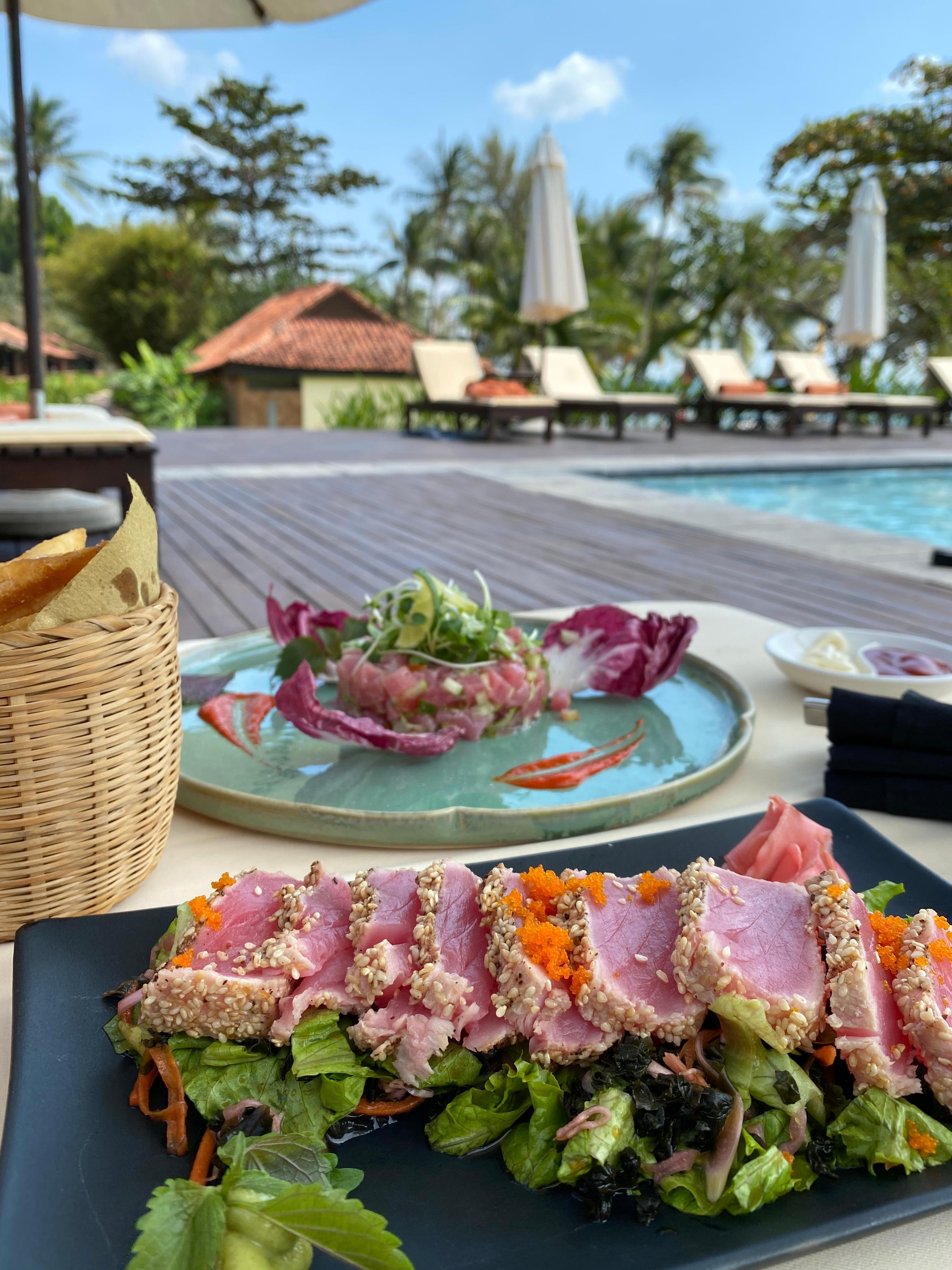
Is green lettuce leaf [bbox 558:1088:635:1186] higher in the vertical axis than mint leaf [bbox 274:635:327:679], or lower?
lower

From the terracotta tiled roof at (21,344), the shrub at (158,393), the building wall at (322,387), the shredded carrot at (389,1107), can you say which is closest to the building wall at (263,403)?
the building wall at (322,387)

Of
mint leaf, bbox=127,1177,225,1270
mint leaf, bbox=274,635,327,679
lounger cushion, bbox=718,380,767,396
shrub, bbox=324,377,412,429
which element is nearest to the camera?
mint leaf, bbox=127,1177,225,1270

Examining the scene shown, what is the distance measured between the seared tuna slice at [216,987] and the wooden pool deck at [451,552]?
6.47 ft

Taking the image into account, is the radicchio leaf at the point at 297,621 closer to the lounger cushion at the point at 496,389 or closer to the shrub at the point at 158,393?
the lounger cushion at the point at 496,389

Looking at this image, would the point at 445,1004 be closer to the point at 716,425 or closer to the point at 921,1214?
the point at 921,1214

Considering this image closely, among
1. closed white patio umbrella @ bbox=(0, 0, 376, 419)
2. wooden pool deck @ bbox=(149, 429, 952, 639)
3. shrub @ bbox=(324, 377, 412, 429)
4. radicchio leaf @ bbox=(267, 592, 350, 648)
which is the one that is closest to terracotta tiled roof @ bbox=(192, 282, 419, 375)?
shrub @ bbox=(324, 377, 412, 429)

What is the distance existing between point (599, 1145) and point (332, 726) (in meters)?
0.75

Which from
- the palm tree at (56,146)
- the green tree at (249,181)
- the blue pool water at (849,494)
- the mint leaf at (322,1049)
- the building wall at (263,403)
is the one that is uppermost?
the palm tree at (56,146)

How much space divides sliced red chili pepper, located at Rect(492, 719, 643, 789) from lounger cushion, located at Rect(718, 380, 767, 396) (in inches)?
577

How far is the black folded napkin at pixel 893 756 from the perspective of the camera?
1.22 m

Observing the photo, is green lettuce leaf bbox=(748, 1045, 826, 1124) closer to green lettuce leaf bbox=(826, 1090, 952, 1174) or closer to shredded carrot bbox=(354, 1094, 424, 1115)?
green lettuce leaf bbox=(826, 1090, 952, 1174)

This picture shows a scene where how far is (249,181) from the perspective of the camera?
115 feet

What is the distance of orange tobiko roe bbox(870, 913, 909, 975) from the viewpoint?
0.72 metres

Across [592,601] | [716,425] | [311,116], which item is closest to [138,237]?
[716,425]
